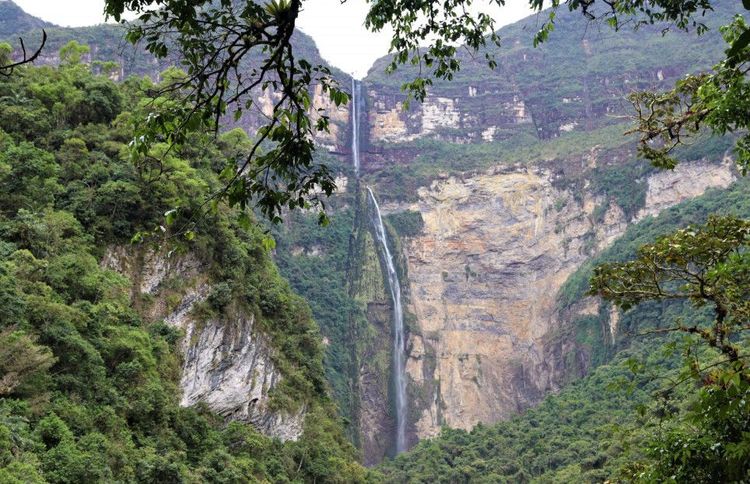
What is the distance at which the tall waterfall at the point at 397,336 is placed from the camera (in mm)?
44250

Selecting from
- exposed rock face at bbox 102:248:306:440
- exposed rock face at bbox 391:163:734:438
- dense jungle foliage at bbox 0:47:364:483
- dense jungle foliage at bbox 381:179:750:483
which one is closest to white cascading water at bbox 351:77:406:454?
exposed rock face at bbox 391:163:734:438

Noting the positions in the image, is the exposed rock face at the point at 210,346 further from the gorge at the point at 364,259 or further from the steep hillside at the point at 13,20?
the steep hillside at the point at 13,20

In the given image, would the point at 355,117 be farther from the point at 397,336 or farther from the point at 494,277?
the point at 397,336

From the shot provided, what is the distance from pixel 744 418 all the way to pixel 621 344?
3940 cm

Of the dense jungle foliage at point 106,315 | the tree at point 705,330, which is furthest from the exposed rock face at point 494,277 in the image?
the tree at point 705,330

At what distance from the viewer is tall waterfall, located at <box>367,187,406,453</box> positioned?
145 feet

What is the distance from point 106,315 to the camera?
13016 millimetres


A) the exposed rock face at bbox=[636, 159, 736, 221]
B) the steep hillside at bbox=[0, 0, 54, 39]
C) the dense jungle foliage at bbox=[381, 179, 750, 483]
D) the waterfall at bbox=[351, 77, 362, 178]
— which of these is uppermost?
the steep hillside at bbox=[0, 0, 54, 39]

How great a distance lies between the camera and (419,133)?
59406 millimetres

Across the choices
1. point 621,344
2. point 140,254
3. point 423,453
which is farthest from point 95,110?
point 621,344

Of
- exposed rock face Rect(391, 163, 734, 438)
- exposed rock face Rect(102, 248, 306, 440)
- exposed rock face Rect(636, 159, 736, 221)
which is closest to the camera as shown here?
exposed rock face Rect(102, 248, 306, 440)

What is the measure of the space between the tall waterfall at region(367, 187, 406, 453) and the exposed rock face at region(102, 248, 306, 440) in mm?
25566

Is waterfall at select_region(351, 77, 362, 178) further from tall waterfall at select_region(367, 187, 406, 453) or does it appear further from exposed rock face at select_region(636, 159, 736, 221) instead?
exposed rock face at select_region(636, 159, 736, 221)

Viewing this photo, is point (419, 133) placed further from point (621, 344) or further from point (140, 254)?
point (140, 254)
